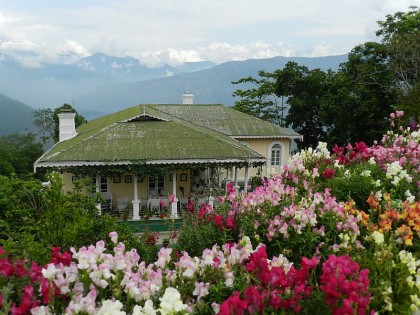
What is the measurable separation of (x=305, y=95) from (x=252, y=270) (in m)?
28.5

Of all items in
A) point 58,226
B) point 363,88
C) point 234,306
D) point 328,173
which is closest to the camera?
point 234,306

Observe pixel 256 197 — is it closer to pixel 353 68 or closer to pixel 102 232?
pixel 102 232

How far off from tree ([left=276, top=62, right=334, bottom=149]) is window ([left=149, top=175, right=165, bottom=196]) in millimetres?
16026

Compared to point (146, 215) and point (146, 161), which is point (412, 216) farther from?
point (146, 215)

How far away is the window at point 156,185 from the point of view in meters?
17.2

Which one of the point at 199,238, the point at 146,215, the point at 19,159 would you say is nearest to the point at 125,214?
the point at 146,215

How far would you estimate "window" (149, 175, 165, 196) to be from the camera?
1720cm

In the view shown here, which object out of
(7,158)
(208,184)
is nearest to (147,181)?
(208,184)

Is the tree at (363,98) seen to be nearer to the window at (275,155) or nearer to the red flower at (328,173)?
the window at (275,155)

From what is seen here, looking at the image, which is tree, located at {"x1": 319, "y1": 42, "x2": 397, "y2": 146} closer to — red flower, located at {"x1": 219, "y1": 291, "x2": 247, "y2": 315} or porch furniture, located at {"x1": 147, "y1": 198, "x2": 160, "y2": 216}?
porch furniture, located at {"x1": 147, "y1": 198, "x2": 160, "y2": 216}

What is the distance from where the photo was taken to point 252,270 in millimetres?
3299

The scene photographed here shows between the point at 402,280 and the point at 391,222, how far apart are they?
108cm

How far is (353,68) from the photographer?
27.6m

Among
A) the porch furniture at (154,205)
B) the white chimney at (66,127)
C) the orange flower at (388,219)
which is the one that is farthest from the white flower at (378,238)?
the white chimney at (66,127)
